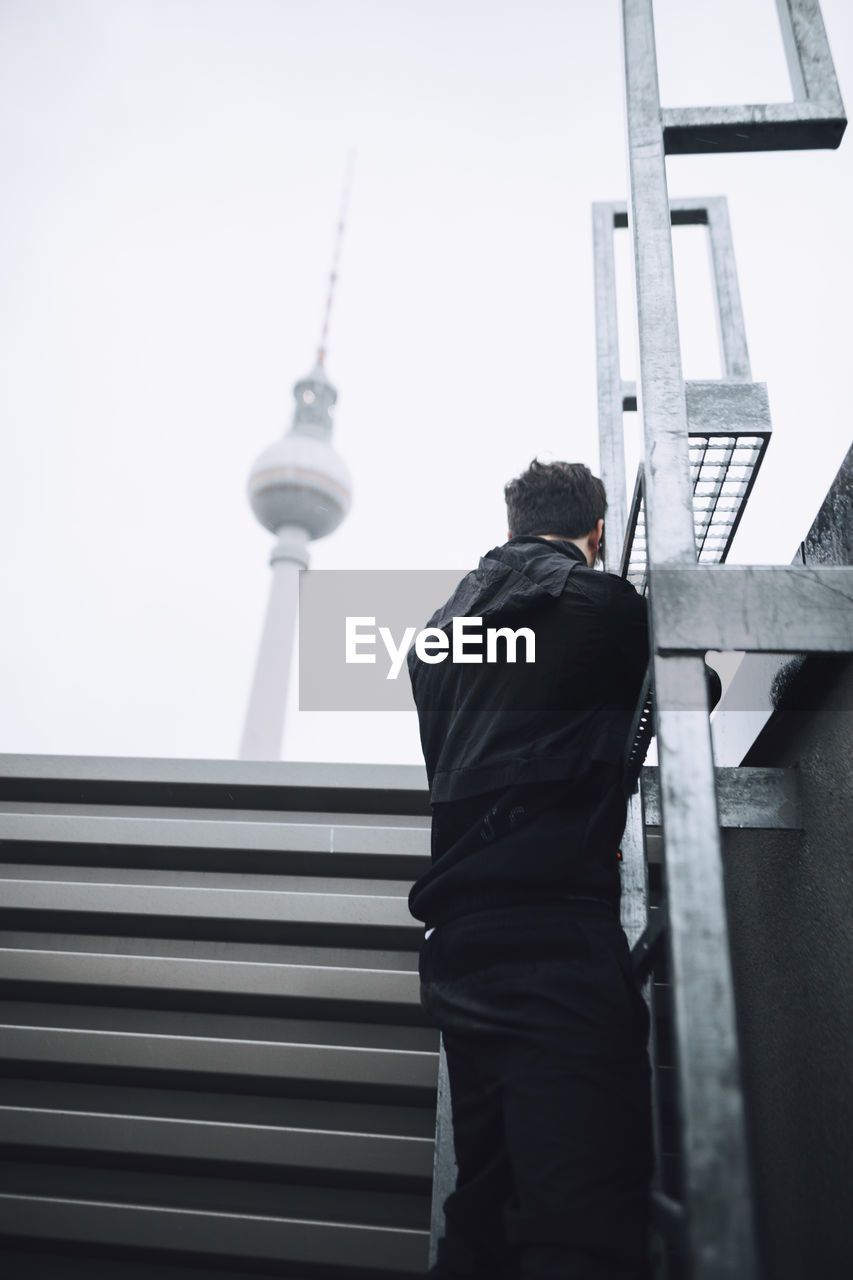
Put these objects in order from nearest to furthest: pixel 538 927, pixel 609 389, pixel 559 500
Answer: pixel 538 927, pixel 559 500, pixel 609 389

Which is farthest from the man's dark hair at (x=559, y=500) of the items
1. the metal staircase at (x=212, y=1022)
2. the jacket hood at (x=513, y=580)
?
the metal staircase at (x=212, y=1022)

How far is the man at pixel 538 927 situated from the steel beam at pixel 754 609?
1.14 ft

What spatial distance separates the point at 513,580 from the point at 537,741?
36 cm

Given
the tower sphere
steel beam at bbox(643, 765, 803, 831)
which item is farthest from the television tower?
steel beam at bbox(643, 765, 803, 831)

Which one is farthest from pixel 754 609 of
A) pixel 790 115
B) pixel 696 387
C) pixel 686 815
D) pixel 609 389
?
pixel 609 389

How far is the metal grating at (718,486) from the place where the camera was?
1562 millimetres

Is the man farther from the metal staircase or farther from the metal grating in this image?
the metal staircase

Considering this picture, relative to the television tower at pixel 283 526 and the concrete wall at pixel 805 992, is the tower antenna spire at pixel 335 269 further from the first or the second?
the concrete wall at pixel 805 992

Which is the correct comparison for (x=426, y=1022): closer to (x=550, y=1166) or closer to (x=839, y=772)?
(x=550, y=1166)

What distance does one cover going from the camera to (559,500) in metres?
1.86

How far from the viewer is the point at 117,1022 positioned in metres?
2.24

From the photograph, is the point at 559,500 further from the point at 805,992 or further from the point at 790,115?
the point at 805,992

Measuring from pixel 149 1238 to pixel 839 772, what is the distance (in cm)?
178

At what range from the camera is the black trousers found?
108cm
